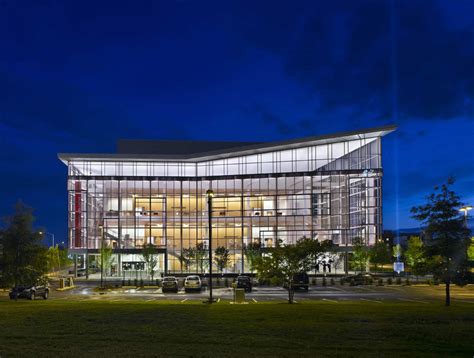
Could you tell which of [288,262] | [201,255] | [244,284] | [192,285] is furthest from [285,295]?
[201,255]

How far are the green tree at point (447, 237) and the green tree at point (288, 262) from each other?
6.38 metres

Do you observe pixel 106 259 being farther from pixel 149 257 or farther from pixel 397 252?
pixel 397 252

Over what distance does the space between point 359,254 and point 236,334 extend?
55.0 meters

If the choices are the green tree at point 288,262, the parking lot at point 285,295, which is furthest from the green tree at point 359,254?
the green tree at point 288,262

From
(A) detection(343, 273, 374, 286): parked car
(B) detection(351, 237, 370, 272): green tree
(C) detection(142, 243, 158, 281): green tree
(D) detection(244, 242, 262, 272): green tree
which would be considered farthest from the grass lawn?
(B) detection(351, 237, 370, 272): green tree

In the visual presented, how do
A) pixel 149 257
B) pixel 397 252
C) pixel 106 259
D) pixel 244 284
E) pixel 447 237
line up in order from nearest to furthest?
pixel 447 237 → pixel 244 284 → pixel 106 259 → pixel 149 257 → pixel 397 252

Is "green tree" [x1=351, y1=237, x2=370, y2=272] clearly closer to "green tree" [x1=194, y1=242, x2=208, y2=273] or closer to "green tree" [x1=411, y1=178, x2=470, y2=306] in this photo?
"green tree" [x1=194, y1=242, x2=208, y2=273]

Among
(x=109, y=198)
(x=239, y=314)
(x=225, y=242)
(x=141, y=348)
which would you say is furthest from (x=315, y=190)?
(x=141, y=348)

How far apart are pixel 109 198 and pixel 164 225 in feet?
28.9

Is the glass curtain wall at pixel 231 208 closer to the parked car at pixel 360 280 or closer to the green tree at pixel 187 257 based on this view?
the green tree at pixel 187 257

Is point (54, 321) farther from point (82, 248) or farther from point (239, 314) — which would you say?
point (82, 248)

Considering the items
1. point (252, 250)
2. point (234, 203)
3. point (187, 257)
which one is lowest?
point (187, 257)

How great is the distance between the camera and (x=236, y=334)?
14500 millimetres

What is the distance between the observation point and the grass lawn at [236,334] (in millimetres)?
11953
